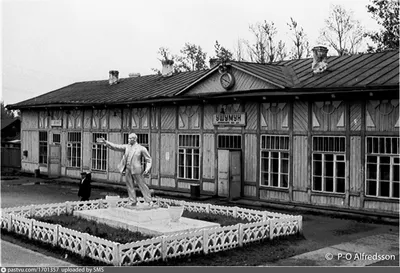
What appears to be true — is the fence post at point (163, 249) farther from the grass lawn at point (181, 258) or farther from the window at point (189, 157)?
the window at point (189, 157)

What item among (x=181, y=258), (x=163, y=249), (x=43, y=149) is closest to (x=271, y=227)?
(x=181, y=258)

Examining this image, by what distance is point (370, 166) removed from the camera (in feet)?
57.5

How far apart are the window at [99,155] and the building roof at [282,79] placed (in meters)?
2.16

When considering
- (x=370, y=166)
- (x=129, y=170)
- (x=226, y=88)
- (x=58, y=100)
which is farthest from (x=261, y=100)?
(x=58, y=100)

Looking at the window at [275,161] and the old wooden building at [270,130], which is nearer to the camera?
the old wooden building at [270,130]

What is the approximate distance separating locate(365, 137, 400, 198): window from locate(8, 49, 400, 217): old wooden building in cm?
3

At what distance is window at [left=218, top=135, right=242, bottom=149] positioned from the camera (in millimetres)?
21578

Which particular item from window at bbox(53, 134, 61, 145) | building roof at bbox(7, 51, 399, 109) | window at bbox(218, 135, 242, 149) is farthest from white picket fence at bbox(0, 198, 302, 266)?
window at bbox(53, 134, 61, 145)

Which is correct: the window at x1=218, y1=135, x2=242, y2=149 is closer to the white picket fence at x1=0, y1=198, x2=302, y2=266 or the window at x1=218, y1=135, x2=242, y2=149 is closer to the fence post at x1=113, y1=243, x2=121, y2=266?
the white picket fence at x1=0, y1=198, x2=302, y2=266

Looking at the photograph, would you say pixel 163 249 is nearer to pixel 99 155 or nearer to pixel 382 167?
pixel 382 167

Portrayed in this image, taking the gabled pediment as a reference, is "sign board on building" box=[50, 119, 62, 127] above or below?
below

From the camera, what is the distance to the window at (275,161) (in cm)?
1986

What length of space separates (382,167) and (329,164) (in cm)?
189

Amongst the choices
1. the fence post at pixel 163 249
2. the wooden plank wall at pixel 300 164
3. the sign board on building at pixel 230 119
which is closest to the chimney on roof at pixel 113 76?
the sign board on building at pixel 230 119
